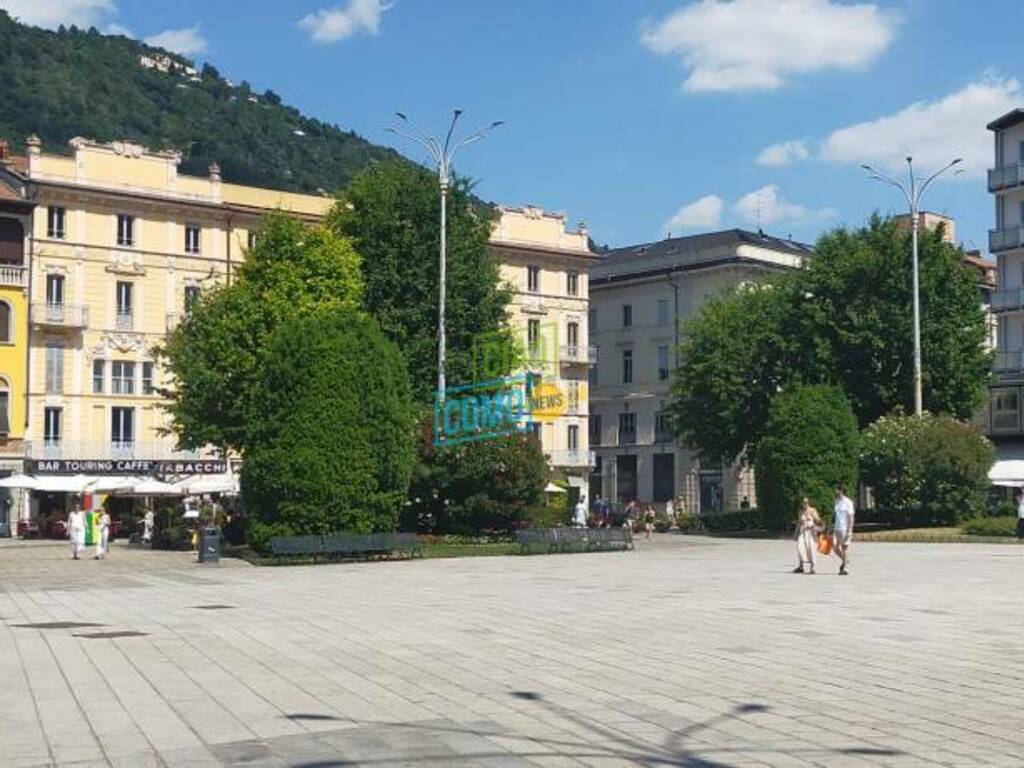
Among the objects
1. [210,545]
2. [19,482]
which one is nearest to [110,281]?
[19,482]

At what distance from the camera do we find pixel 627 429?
292ft

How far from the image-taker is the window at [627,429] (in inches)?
3494

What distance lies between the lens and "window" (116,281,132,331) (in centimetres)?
6888

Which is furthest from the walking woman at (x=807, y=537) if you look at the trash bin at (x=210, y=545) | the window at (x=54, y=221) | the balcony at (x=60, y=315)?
the window at (x=54, y=221)

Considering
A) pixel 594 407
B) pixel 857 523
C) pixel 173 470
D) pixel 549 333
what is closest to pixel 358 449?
pixel 857 523

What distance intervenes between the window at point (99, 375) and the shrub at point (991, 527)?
134 feet

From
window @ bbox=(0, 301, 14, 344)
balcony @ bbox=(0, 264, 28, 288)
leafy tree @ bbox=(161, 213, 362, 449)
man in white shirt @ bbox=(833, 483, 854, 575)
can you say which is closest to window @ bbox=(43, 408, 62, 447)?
window @ bbox=(0, 301, 14, 344)

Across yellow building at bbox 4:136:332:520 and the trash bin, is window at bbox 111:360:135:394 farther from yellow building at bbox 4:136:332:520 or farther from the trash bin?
the trash bin

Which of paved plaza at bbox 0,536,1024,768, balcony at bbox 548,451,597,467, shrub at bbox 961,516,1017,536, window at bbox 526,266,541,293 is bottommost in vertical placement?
paved plaza at bbox 0,536,1024,768

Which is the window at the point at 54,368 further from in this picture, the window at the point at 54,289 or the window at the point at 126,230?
the window at the point at 126,230

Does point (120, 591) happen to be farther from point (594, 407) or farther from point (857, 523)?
point (594, 407)

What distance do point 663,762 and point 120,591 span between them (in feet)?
61.8

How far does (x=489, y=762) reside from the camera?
871 cm

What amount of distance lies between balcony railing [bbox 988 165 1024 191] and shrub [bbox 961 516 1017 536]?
27083 millimetres
